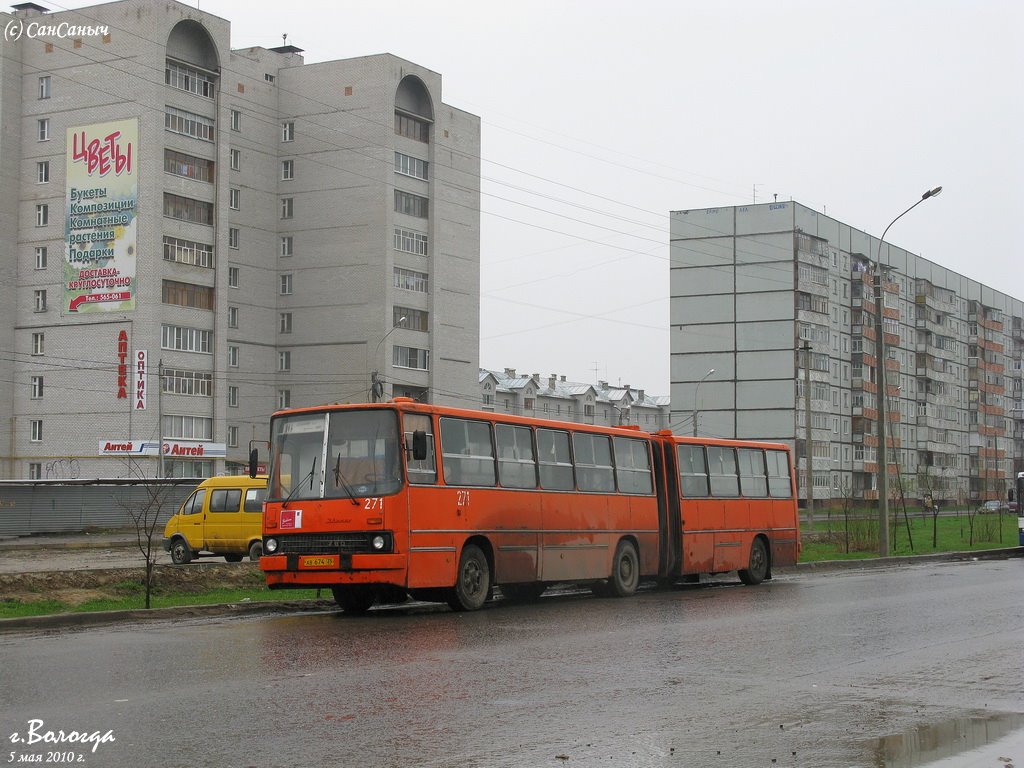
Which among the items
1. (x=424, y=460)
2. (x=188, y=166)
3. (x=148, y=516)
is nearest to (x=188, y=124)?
(x=188, y=166)

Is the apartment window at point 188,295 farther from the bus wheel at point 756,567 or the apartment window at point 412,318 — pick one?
the bus wheel at point 756,567

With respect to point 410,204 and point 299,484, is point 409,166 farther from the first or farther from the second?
point 299,484

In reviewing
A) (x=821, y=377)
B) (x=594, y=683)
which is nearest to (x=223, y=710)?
(x=594, y=683)

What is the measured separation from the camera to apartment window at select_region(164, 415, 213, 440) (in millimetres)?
74062

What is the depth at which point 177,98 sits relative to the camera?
7544cm

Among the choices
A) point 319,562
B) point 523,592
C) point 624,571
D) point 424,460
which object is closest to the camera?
point 319,562

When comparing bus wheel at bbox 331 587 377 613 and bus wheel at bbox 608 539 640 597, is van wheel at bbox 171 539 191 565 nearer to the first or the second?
bus wheel at bbox 608 539 640 597

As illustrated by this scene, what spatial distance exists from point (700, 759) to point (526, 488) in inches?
486

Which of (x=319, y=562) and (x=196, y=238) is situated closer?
(x=319, y=562)

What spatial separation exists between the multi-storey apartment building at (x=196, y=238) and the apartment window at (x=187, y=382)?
14 centimetres

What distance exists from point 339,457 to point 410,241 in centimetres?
6978

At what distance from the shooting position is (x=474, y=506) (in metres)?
18.9

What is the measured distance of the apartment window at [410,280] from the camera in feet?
280

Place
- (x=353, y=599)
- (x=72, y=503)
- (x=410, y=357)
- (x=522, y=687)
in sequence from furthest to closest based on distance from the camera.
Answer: (x=410, y=357)
(x=72, y=503)
(x=353, y=599)
(x=522, y=687)
